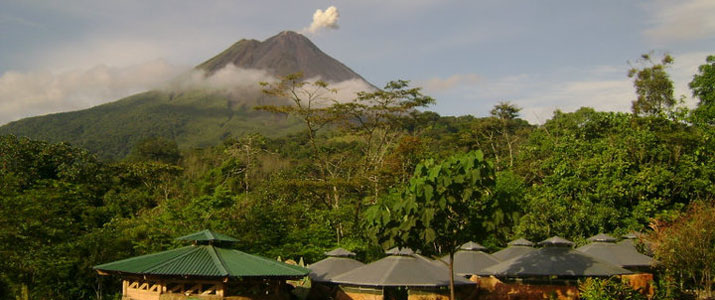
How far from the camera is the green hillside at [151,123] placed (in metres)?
79.9

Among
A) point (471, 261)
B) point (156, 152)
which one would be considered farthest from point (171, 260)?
point (156, 152)

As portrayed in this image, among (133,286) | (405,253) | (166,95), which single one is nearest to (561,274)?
(405,253)

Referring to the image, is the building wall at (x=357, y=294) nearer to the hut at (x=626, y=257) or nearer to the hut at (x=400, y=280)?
the hut at (x=400, y=280)

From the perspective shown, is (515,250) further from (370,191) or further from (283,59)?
(283,59)

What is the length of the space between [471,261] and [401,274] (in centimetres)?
403

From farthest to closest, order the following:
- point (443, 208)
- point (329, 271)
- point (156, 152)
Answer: point (156, 152), point (329, 271), point (443, 208)

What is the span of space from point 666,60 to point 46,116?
278ft

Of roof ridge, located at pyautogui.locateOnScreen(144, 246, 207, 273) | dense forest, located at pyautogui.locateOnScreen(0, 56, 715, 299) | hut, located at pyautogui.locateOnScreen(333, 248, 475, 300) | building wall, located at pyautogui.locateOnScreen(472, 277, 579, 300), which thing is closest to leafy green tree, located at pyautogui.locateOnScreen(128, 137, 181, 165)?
dense forest, located at pyautogui.locateOnScreen(0, 56, 715, 299)

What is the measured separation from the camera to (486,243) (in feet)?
79.9

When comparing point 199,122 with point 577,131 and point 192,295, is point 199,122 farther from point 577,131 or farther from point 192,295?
point 192,295

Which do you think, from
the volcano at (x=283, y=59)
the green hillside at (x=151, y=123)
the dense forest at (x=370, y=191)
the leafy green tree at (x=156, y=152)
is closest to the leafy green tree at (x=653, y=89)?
the dense forest at (x=370, y=191)

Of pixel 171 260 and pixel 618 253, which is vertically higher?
pixel 171 260

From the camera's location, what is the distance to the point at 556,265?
15.2m

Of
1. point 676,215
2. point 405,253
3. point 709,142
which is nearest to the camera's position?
point 405,253
